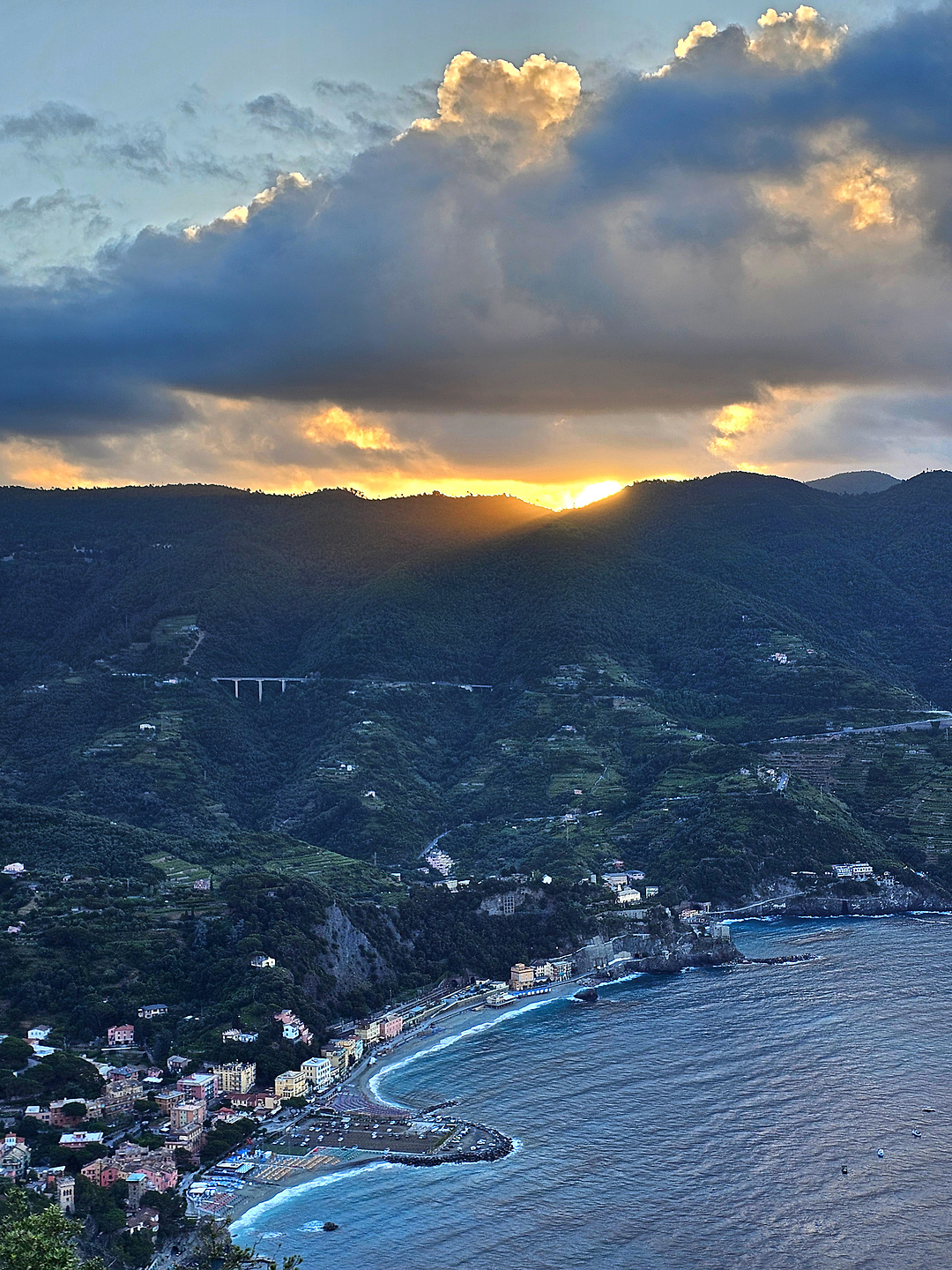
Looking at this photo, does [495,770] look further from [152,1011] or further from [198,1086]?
[198,1086]

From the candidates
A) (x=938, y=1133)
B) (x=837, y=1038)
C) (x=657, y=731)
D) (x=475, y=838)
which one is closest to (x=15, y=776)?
(x=475, y=838)

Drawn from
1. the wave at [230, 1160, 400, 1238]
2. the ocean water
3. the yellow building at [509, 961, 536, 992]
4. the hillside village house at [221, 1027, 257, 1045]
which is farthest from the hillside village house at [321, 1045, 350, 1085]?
the yellow building at [509, 961, 536, 992]

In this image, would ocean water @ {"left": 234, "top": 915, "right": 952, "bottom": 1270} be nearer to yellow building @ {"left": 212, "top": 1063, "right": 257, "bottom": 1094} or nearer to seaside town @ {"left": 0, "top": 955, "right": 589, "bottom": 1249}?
seaside town @ {"left": 0, "top": 955, "right": 589, "bottom": 1249}

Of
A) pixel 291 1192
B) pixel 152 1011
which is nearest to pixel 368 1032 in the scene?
pixel 152 1011

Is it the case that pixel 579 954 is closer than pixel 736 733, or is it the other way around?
pixel 579 954

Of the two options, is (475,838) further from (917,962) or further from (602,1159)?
(602,1159)

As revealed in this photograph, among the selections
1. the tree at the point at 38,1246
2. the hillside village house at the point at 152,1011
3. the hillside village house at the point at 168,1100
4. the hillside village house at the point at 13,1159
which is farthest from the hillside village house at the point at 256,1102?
the tree at the point at 38,1246
